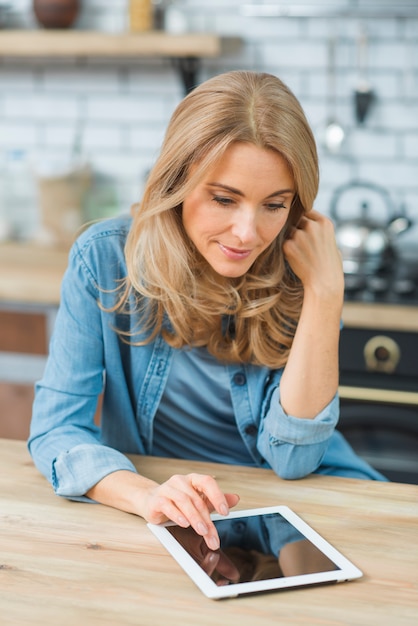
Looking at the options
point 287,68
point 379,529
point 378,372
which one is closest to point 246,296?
point 379,529

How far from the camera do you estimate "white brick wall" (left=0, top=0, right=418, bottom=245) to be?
3373 millimetres

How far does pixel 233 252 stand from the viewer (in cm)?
157

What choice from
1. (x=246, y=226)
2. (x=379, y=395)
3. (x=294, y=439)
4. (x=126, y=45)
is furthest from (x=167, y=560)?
(x=126, y=45)

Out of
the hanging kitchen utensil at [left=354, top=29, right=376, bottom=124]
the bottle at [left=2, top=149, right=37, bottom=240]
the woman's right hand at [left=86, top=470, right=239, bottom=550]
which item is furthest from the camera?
the bottle at [left=2, top=149, right=37, bottom=240]

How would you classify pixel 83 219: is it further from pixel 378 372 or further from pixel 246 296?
pixel 246 296

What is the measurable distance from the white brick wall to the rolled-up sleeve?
1.97 metres

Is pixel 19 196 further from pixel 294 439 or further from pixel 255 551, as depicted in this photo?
pixel 255 551

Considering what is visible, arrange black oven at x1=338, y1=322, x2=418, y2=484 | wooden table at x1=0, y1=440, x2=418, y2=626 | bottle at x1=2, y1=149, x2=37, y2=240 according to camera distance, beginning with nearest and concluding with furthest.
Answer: wooden table at x1=0, y1=440, x2=418, y2=626 → black oven at x1=338, y1=322, x2=418, y2=484 → bottle at x1=2, y1=149, x2=37, y2=240

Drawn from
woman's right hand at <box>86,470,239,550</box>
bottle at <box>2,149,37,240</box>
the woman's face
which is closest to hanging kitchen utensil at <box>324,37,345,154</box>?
bottle at <box>2,149,37,240</box>

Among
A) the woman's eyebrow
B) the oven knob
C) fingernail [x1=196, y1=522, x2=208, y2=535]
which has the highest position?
the woman's eyebrow

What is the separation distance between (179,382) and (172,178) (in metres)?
0.42

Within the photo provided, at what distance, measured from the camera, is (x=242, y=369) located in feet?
5.76

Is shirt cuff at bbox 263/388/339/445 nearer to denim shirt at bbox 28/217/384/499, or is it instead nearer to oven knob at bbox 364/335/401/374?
denim shirt at bbox 28/217/384/499

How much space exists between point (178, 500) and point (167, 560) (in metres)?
0.11
